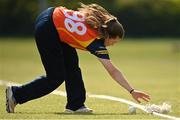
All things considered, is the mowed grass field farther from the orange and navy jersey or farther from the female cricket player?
the orange and navy jersey

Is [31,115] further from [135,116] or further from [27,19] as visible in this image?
[27,19]

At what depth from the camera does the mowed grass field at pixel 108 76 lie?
10.7m

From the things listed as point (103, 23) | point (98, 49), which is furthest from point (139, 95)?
point (103, 23)

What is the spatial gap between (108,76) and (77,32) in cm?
1175

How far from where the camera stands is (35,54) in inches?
1314

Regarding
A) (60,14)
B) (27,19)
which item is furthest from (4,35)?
(60,14)

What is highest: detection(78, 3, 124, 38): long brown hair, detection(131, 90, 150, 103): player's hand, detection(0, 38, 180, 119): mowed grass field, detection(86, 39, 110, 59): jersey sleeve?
detection(78, 3, 124, 38): long brown hair

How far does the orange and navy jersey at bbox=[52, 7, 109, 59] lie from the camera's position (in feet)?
32.8

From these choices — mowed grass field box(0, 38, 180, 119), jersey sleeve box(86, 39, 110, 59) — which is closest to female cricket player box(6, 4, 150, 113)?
jersey sleeve box(86, 39, 110, 59)

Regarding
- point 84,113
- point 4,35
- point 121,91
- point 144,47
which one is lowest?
point 4,35

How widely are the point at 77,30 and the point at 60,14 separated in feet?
1.39

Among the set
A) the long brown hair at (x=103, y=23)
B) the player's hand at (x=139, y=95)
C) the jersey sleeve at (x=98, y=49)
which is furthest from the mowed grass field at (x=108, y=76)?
the long brown hair at (x=103, y=23)

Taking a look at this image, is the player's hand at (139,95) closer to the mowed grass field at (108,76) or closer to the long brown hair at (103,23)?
the mowed grass field at (108,76)

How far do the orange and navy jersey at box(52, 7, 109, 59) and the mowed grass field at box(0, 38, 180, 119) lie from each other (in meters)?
0.86
